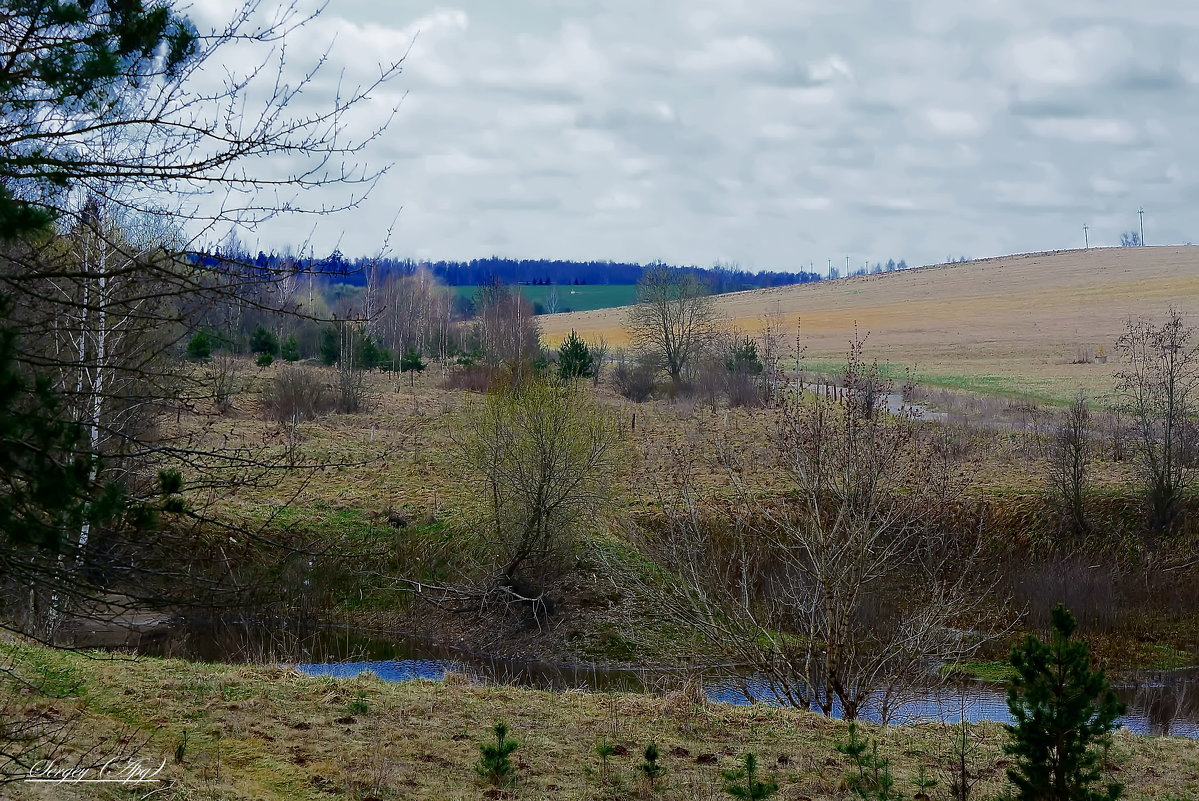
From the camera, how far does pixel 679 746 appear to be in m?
8.77

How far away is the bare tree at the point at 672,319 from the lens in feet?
158

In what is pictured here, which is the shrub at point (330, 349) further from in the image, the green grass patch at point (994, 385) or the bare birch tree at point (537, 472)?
the bare birch tree at point (537, 472)

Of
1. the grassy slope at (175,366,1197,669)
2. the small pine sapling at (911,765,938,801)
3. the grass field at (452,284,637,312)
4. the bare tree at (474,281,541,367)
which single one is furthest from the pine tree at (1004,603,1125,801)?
the grass field at (452,284,637,312)

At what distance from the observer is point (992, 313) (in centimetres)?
8012

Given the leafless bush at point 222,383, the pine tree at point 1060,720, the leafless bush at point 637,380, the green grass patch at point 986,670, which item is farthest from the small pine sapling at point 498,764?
the leafless bush at point 637,380

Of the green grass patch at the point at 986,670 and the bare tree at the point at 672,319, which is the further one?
the bare tree at the point at 672,319

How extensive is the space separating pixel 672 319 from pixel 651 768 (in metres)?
41.7

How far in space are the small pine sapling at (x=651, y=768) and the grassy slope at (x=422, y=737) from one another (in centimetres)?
13

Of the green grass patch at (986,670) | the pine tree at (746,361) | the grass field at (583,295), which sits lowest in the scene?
the green grass patch at (986,670)

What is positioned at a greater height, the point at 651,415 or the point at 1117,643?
the point at 651,415

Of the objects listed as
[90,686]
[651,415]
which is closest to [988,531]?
[651,415]

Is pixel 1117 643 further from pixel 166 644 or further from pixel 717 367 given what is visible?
pixel 717 367

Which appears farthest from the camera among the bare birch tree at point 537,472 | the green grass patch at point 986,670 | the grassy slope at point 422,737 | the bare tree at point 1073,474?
the bare tree at point 1073,474

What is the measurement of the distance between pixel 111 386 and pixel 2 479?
35.6ft
